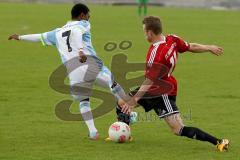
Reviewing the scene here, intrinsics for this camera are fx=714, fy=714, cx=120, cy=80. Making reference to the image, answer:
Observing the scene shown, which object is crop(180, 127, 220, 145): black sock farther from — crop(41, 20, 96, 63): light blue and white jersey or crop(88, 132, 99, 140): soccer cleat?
crop(41, 20, 96, 63): light blue and white jersey

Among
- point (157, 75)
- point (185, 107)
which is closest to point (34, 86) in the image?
point (185, 107)

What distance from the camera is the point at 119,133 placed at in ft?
35.7

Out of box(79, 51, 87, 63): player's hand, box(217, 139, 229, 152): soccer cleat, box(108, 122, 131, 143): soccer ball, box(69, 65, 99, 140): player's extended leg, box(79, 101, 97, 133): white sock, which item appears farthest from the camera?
box(69, 65, 99, 140): player's extended leg

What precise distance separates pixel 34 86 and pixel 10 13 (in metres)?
30.2

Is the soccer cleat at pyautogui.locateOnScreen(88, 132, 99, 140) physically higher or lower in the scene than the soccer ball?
lower

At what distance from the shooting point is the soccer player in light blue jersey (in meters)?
11.3

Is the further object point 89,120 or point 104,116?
point 104,116

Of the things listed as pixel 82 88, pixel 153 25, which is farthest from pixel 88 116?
pixel 153 25

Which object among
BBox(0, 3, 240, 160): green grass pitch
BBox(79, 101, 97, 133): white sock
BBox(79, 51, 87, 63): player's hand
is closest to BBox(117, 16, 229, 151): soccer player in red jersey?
BBox(0, 3, 240, 160): green grass pitch

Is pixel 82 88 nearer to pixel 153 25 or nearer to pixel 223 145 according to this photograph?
pixel 153 25

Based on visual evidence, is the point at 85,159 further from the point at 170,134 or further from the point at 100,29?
the point at 100,29

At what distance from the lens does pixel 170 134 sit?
38.8 feet

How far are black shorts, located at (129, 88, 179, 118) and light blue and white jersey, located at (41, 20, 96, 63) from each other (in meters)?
1.34

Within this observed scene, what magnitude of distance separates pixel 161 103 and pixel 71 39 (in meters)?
1.91
